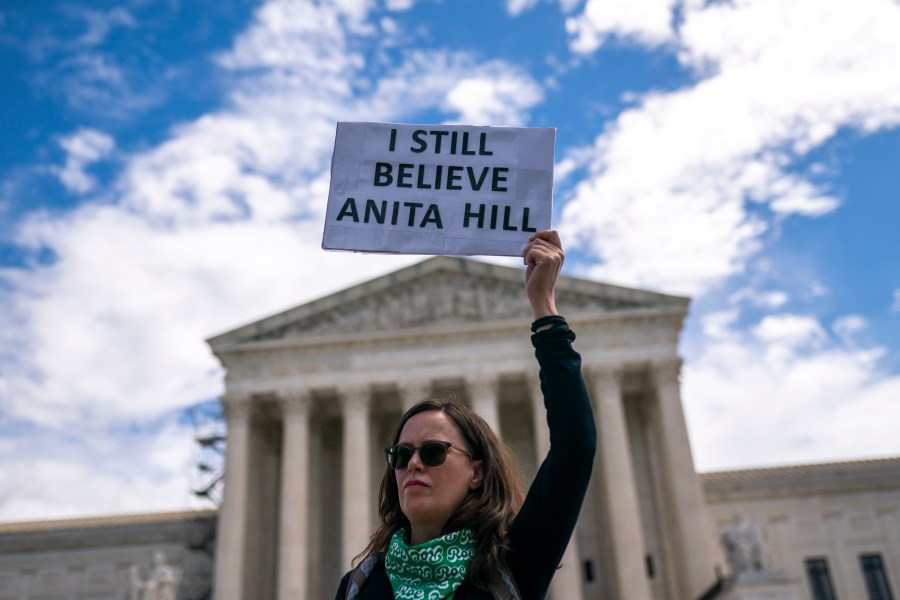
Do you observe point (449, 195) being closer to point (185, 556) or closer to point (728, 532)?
point (728, 532)

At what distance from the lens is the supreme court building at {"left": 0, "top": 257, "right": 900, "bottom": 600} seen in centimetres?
3438

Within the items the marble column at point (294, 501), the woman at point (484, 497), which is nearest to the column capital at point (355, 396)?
the marble column at point (294, 501)

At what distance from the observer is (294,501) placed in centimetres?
3509

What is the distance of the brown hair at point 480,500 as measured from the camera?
3.16 m

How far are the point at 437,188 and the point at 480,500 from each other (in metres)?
2.06

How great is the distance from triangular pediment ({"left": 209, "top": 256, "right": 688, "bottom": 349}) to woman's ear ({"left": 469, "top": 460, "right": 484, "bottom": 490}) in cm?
3387

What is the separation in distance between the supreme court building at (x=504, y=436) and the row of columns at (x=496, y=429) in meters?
0.08

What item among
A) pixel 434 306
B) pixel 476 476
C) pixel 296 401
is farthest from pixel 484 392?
pixel 476 476

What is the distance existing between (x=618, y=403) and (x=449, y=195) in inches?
1263

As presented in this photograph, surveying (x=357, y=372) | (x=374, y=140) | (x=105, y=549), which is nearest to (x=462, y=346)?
(x=357, y=372)

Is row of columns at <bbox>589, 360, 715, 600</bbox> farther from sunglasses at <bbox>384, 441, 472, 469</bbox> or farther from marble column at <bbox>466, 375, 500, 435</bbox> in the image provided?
sunglasses at <bbox>384, 441, 472, 469</bbox>

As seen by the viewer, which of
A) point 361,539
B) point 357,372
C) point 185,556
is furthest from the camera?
point 185,556

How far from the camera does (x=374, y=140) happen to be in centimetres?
495

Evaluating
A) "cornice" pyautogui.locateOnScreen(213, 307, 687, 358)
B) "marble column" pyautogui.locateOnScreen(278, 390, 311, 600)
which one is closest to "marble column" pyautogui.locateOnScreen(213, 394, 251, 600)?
"marble column" pyautogui.locateOnScreen(278, 390, 311, 600)
